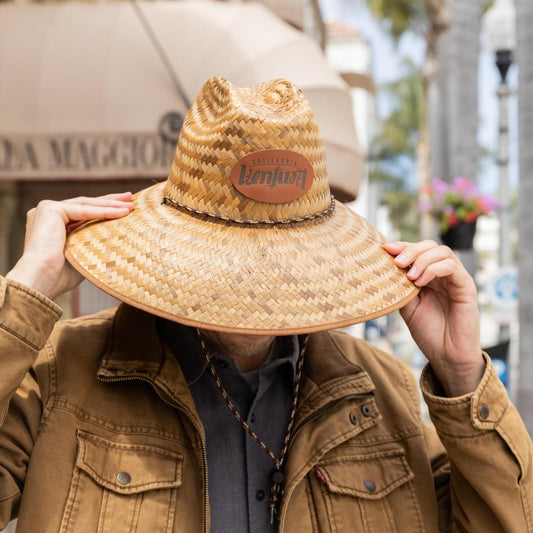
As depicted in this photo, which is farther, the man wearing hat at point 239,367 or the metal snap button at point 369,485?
the metal snap button at point 369,485

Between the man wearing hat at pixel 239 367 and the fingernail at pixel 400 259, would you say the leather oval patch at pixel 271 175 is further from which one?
the fingernail at pixel 400 259

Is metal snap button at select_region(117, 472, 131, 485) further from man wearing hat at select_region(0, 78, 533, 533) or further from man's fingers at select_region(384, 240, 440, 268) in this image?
man's fingers at select_region(384, 240, 440, 268)

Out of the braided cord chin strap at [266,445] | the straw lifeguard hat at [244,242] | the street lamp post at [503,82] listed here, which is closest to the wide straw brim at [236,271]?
the straw lifeguard hat at [244,242]

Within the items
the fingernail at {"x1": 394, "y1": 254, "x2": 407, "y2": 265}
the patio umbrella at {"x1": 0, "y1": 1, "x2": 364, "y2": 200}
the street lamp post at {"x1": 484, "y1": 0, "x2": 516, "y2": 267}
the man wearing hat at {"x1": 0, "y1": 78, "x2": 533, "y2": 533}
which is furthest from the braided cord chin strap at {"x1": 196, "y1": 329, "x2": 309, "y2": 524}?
the street lamp post at {"x1": 484, "y1": 0, "x2": 516, "y2": 267}

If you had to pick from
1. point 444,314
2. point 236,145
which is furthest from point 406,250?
point 236,145

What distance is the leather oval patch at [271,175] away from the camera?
1.83m

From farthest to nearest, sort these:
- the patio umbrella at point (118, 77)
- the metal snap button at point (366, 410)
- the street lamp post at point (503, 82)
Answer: the street lamp post at point (503, 82) → the patio umbrella at point (118, 77) → the metal snap button at point (366, 410)

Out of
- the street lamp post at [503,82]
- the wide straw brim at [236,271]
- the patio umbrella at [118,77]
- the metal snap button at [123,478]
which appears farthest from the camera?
the street lamp post at [503,82]

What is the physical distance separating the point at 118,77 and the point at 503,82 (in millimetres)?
5330

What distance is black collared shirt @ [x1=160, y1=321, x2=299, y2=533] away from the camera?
77.7 inches

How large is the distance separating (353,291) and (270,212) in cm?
27

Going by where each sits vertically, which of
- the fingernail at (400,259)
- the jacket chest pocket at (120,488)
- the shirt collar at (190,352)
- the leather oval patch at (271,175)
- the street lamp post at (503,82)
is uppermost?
the leather oval patch at (271,175)

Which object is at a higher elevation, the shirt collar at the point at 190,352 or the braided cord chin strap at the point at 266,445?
the shirt collar at the point at 190,352

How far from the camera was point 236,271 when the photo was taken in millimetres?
1795
